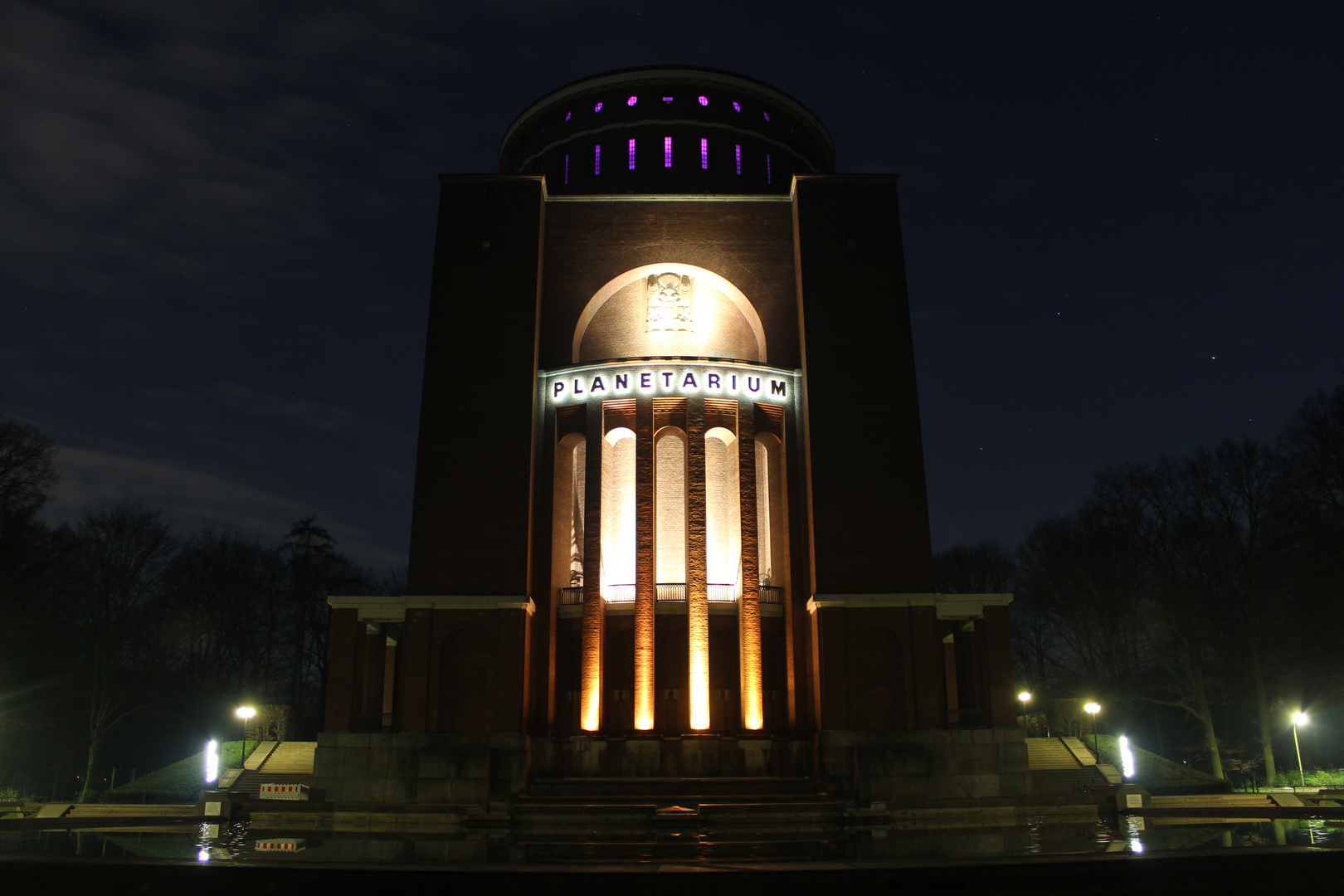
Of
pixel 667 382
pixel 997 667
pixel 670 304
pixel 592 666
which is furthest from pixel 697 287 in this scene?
pixel 997 667

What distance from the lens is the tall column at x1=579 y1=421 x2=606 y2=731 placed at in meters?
25.3

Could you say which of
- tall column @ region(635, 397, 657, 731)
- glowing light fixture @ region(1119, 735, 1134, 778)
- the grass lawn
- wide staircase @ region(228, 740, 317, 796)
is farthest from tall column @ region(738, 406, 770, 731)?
the grass lawn

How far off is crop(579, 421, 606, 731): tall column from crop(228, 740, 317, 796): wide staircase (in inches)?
345

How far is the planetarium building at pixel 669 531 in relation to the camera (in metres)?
24.2

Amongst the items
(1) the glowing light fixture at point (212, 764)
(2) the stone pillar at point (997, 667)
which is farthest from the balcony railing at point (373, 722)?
(2) the stone pillar at point (997, 667)

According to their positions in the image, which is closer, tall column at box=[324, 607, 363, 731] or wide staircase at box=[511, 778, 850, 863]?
wide staircase at box=[511, 778, 850, 863]

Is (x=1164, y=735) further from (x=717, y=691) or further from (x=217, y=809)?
(x=217, y=809)

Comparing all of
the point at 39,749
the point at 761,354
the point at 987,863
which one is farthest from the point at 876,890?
the point at 39,749

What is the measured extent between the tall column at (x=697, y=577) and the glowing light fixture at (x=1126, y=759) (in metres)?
14.8

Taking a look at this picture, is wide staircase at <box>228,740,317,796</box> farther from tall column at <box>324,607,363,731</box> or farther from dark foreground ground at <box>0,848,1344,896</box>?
dark foreground ground at <box>0,848,1344,896</box>

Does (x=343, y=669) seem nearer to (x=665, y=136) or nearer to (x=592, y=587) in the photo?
(x=592, y=587)

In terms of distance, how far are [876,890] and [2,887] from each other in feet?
25.5

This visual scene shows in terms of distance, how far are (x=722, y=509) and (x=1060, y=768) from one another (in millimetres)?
12584

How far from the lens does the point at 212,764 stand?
102ft
